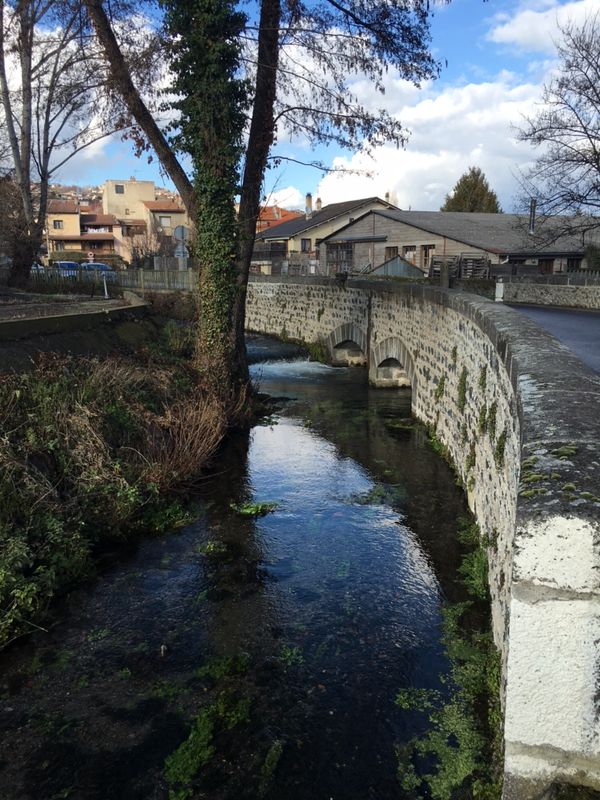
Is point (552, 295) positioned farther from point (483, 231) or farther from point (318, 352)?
point (483, 231)

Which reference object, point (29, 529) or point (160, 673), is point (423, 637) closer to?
point (160, 673)

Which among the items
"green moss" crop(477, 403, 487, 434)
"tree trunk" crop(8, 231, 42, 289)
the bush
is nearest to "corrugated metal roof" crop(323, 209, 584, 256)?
"tree trunk" crop(8, 231, 42, 289)

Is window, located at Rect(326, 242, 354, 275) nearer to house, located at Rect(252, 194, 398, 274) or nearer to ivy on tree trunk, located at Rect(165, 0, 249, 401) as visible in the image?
house, located at Rect(252, 194, 398, 274)

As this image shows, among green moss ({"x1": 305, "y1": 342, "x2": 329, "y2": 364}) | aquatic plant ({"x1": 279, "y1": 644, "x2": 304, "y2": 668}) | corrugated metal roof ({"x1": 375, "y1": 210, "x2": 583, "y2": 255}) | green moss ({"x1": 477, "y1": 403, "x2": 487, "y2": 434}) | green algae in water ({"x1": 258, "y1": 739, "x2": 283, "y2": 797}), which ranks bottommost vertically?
green algae in water ({"x1": 258, "y1": 739, "x2": 283, "y2": 797})

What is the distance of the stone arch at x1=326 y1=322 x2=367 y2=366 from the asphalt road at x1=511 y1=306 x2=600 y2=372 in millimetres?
5322

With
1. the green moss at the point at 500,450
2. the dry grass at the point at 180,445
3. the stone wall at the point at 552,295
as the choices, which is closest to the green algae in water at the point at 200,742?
the green moss at the point at 500,450

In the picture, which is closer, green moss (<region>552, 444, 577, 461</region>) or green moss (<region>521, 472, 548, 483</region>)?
green moss (<region>521, 472, 548, 483</region>)

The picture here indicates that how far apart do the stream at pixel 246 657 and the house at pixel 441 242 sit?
28.8m

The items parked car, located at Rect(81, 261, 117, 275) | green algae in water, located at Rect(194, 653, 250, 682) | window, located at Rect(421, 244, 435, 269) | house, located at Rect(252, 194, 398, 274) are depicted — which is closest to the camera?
green algae in water, located at Rect(194, 653, 250, 682)

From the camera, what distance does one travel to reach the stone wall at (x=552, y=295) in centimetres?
2427

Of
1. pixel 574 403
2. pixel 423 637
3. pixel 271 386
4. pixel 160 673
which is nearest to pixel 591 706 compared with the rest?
pixel 574 403

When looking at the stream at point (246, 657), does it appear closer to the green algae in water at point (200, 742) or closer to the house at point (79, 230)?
the green algae in water at point (200, 742)

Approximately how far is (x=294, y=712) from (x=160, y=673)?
1177 millimetres

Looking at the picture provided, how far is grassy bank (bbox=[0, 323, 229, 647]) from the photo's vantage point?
6344mm
